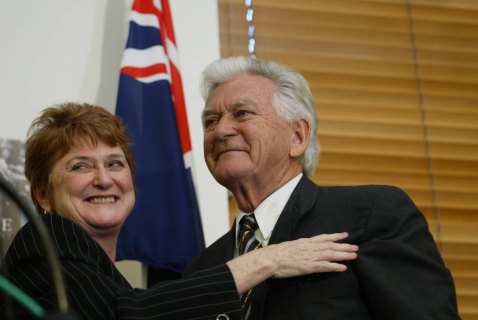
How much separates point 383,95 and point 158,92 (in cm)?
105

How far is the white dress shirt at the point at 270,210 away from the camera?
1834 millimetres

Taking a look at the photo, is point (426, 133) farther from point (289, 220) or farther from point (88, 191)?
point (88, 191)

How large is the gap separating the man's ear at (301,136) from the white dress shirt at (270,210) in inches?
3.5

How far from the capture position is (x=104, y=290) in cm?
150

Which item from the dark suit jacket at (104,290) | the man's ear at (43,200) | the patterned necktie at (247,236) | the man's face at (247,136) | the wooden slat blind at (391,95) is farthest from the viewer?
the wooden slat blind at (391,95)

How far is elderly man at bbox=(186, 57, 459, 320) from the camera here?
1583 mm

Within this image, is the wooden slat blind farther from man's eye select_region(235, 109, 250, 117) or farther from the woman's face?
the woman's face

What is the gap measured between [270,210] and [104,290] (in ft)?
1.90

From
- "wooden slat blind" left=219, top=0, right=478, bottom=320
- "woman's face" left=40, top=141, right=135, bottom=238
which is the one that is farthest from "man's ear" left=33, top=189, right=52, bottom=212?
"wooden slat blind" left=219, top=0, right=478, bottom=320

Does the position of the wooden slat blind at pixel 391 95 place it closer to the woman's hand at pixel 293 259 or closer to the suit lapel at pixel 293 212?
the suit lapel at pixel 293 212

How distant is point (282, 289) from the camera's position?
5.44ft

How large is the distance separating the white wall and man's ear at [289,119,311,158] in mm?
755

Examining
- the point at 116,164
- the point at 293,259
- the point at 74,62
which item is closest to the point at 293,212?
the point at 293,259

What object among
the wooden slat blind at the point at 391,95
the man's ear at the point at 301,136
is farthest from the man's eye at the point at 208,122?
the wooden slat blind at the point at 391,95
